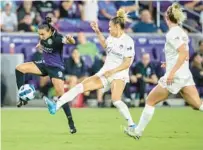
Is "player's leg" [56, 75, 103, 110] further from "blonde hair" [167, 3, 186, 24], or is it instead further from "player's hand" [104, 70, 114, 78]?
"blonde hair" [167, 3, 186, 24]

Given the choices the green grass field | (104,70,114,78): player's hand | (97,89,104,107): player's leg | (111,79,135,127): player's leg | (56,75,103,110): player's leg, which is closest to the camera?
the green grass field

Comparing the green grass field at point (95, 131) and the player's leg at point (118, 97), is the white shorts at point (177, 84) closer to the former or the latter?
the green grass field at point (95, 131)

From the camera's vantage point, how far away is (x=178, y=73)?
1169 cm

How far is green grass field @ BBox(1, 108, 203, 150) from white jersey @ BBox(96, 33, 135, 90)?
1153 millimetres

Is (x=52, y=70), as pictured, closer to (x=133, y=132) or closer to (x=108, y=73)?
(x=108, y=73)

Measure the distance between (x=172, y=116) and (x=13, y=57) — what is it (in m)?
5.25

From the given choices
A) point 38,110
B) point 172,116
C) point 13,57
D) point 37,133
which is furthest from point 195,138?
point 13,57

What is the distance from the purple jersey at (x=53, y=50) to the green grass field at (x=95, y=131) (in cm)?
137

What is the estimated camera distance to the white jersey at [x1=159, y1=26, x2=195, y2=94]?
11523 mm

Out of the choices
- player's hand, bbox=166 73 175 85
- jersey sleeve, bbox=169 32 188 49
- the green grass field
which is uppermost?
jersey sleeve, bbox=169 32 188 49

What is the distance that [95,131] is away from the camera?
14.5m

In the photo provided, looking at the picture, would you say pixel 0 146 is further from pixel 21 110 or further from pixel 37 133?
pixel 21 110

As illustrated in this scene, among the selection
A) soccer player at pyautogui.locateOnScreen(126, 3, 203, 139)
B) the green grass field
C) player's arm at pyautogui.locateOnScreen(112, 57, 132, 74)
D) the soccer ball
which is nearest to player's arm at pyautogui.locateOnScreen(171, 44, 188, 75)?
soccer player at pyautogui.locateOnScreen(126, 3, 203, 139)

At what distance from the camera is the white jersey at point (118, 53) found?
13.8 meters
